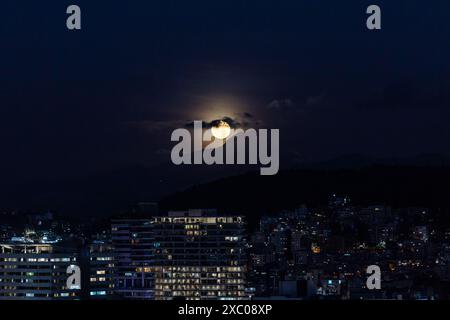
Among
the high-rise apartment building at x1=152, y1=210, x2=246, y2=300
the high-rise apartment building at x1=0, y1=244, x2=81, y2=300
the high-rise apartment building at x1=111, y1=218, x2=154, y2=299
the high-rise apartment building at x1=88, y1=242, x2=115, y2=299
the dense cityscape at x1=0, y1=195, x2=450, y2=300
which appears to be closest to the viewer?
the dense cityscape at x1=0, y1=195, x2=450, y2=300

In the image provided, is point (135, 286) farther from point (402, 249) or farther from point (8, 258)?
point (402, 249)

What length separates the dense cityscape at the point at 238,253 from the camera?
26109mm

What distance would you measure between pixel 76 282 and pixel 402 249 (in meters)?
9.08

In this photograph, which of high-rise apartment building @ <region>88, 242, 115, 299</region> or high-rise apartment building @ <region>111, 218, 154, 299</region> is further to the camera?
high-rise apartment building @ <region>111, 218, 154, 299</region>

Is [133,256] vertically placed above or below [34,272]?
above

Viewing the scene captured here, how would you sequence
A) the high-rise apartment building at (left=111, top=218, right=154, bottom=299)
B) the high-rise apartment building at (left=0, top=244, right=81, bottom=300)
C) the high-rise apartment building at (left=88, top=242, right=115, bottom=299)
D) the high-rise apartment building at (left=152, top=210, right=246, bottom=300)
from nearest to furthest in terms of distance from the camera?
1. the high-rise apartment building at (left=0, top=244, right=81, bottom=300)
2. the high-rise apartment building at (left=152, top=210, right=246, bottom=300)
3. the high-rise apartment building at (left=88, top=242, right=115, bottom=299)
4. the high-rise apartment building at (left=111, top=218, right=154, bottom=299)

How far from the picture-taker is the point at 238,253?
1118 inches

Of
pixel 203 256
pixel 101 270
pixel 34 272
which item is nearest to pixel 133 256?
pixel 101 270

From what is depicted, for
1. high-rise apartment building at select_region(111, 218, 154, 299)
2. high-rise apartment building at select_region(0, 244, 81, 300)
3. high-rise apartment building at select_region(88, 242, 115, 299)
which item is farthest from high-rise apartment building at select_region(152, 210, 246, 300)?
high-rise apartment building at select_region(0, 244, 81, 300)

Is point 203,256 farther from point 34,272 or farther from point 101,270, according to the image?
point 34,272

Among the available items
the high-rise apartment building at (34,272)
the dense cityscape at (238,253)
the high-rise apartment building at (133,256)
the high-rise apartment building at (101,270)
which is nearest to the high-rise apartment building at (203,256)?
the dense cityscape at (238,253)

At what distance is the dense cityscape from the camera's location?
1028 inches

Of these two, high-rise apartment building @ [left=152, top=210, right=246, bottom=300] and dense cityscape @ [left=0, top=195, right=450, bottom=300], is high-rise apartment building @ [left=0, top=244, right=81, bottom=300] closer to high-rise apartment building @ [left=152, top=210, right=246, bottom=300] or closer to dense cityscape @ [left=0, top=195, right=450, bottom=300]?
dense cityscape @ [left=0, top=195, right=450, bottom=300]
